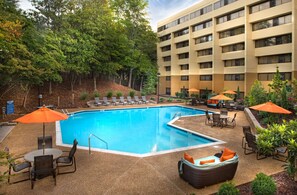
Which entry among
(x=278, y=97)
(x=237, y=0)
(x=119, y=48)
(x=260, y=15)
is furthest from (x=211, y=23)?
(x=278, y=97)

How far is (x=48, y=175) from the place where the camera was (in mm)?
6637

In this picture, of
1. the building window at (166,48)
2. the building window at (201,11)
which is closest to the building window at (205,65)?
the building window at (201,11)

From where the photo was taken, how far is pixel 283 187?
18.7 feet

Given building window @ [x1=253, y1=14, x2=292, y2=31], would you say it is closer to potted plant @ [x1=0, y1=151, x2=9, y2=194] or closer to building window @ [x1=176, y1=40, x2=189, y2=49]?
building window @ [x1=176, y1=40, x2=189, y2=49]

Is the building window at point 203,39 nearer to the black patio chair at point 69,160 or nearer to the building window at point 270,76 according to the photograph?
the building window at point 270,76

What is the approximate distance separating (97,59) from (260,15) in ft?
76.7

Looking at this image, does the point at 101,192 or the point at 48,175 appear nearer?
the point at 101,192

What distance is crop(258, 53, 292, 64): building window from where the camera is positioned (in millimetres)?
24719

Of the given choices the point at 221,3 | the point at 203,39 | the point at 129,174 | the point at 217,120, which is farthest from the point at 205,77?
the point at 129,174

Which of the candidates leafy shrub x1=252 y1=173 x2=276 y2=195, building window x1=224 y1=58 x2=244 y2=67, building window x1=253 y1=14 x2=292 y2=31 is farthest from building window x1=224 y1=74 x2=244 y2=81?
leafy shrub x1=252 y1=173 x2=276 y2=195

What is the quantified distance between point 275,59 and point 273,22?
15.9ft

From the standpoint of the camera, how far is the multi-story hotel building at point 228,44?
24.8m

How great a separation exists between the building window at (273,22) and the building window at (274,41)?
5.38ft

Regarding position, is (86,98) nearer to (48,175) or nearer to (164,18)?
(48,175)
